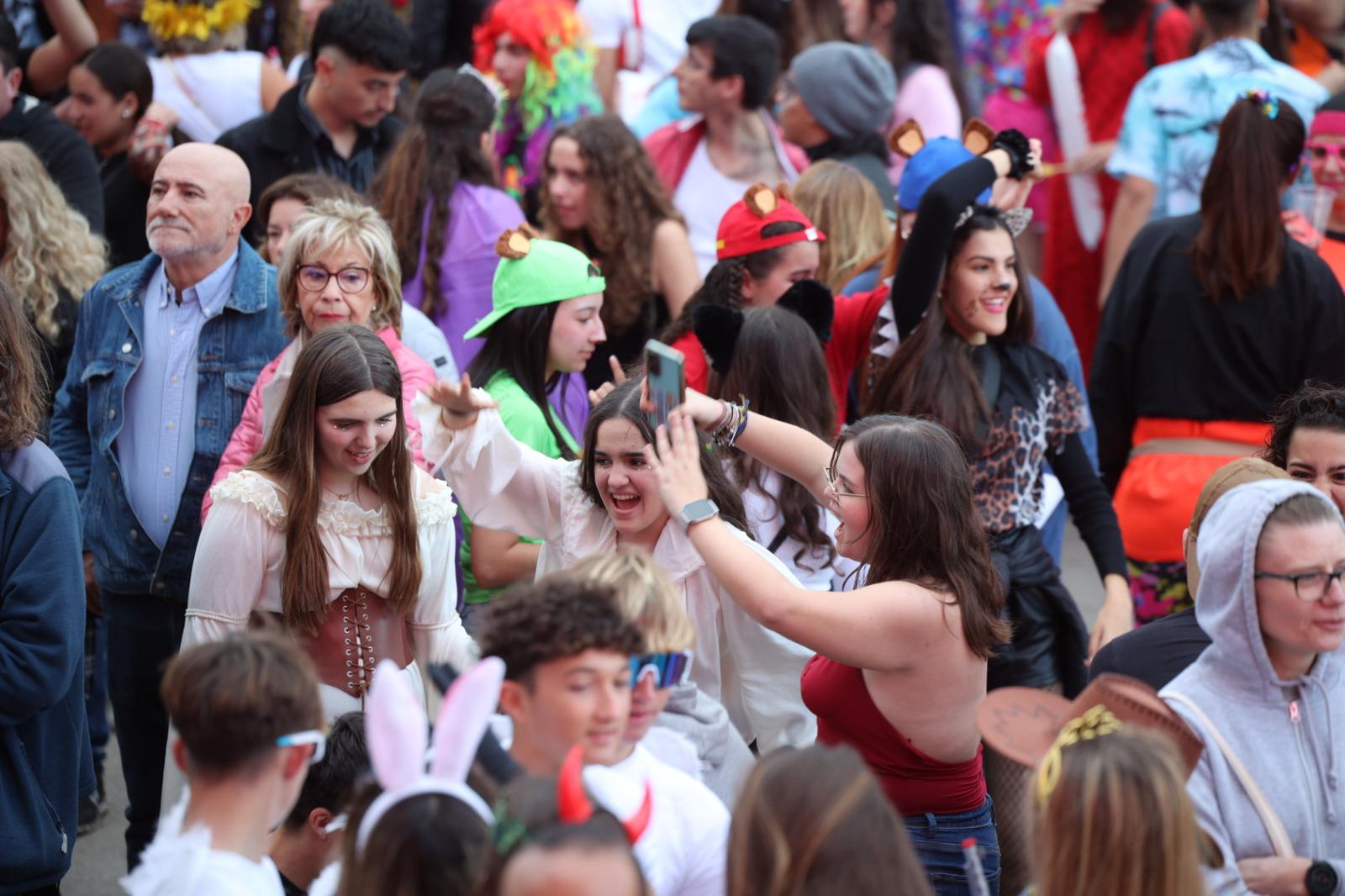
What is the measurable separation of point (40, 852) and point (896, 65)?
599 centimetres

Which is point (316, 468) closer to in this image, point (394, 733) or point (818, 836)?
point (394, 733)

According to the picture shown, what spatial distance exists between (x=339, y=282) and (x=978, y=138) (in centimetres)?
208

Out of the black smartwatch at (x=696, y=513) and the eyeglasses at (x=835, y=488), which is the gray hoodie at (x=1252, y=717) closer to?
the eyeglasses at (x=835, y=488)

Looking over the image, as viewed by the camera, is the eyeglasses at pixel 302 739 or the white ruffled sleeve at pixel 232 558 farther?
the white ruffled sleeve at pixel 232 558

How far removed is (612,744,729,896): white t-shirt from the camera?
266 cm

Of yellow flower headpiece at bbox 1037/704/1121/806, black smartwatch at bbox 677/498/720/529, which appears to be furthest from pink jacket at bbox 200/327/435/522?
yellow flower headpiece at bbox 1037/704/1121/806

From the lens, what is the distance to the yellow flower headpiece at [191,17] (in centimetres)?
717

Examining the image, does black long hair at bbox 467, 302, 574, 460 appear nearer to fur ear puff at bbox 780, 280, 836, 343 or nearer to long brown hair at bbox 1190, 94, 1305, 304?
fur ear puff at bbox 780, 280, 836, 343

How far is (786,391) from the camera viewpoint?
4387mm

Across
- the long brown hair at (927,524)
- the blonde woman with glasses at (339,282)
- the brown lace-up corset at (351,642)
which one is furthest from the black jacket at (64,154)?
the long brown hair at (927,524)

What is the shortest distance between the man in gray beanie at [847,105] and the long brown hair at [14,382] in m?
4.03

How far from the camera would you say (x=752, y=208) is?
523 cm

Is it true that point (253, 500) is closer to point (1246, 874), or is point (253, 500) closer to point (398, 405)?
point (398, 405)

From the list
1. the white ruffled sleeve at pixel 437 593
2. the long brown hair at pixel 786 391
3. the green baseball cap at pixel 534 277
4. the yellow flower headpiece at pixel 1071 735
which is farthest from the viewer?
the green baseball cap at pixel 534 277
